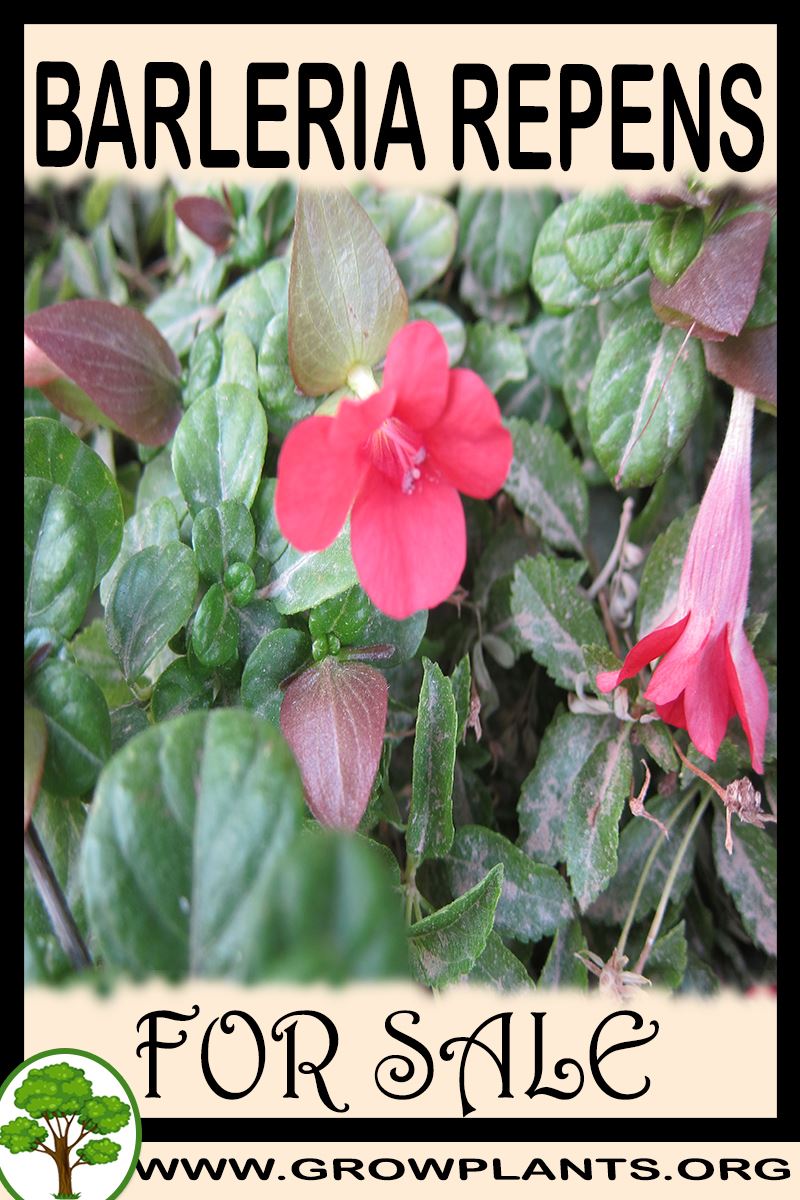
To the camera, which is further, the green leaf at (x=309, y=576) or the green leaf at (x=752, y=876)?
the green leaf at (x=752, y=876)

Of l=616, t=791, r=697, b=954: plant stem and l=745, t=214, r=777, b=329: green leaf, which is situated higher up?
l=745, t=214, r=777, b=329: green leaf

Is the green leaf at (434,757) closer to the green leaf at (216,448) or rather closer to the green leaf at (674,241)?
the green leaf at (216,448)

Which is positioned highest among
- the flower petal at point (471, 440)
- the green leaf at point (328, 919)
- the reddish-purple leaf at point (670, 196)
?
the reddish-purple leaf at point (670, 196)

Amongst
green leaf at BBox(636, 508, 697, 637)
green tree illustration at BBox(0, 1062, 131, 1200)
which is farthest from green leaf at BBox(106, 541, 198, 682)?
green leaf at BBox(636, 508, 697, 637)

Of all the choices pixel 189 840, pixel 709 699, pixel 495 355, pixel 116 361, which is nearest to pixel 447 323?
pixel 495 355

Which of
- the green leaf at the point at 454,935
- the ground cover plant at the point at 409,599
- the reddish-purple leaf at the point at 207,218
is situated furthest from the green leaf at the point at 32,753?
the reddish-purple leaf at the point at 207,218

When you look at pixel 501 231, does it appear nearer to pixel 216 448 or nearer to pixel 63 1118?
pixel 216 448

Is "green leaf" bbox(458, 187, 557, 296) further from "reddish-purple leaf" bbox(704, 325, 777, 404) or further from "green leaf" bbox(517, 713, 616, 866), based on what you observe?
"green leaf" bbox(517, 713, 616, 866)
